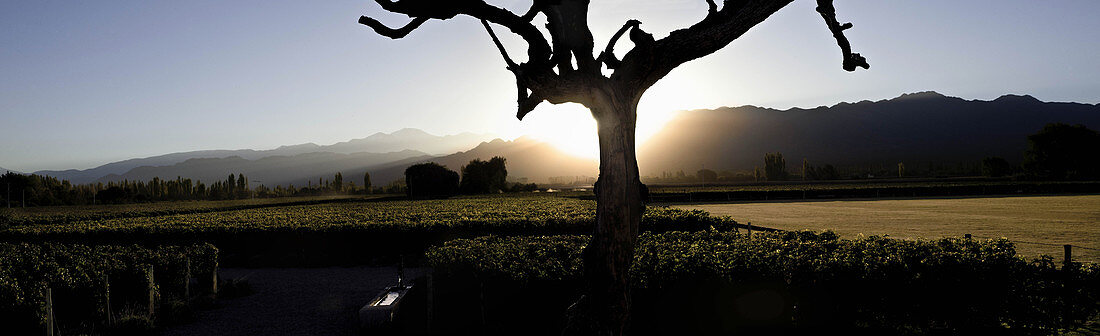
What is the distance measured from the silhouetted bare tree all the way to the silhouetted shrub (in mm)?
56569

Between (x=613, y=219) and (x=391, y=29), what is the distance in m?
2.93

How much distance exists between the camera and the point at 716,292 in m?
8.09

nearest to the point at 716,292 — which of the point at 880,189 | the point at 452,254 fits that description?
the point at 452,254

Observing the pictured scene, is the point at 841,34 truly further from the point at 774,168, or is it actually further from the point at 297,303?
the point at 774,168

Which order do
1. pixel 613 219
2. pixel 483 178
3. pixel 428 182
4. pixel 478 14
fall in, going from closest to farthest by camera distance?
pixel 613 219
pixel 478 14
pixel 428 182
pixel 483 178

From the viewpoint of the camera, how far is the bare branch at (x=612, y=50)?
18.4 feet

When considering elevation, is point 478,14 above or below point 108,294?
above

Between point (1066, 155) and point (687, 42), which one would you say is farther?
point (1066, 155)

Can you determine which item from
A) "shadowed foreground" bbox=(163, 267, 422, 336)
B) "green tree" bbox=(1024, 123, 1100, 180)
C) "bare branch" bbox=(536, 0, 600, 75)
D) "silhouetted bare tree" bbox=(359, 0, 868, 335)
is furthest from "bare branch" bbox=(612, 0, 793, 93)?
"green tree" bbox=(1024, 123, 1100, 180)

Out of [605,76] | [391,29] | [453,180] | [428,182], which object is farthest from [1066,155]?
[391,29]

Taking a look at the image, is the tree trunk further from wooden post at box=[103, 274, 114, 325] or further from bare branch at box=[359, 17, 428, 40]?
wooden post at box=[103, 274, 114, 325]

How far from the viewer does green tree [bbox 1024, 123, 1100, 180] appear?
80188 millimetres

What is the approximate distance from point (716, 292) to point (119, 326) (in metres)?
10.3

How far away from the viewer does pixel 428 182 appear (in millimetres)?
62219
